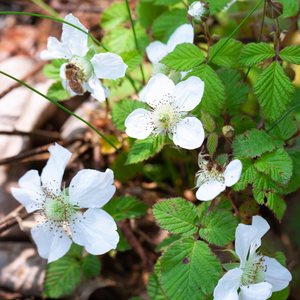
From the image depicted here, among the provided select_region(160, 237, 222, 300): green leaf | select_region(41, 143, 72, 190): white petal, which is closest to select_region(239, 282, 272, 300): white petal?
select_region(160, 237, 222, 300): green leaf

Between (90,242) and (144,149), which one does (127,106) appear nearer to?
(144,149)

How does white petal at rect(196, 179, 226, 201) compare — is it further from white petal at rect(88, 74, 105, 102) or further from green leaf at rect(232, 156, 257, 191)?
white petal at rect(88, 74, 105, 102)

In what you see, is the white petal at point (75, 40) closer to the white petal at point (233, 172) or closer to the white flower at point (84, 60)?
the white flower at point (84, 60)

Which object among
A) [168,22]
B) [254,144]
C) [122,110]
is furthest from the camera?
[168,22]

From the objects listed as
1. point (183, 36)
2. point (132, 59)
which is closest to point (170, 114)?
point (132, 59)

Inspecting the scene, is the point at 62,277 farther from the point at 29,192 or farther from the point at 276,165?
the point at 276,165

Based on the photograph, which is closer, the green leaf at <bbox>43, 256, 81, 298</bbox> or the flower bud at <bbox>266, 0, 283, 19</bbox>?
the flower bud at <bbox>266, 0, 283, 19</bbox>
